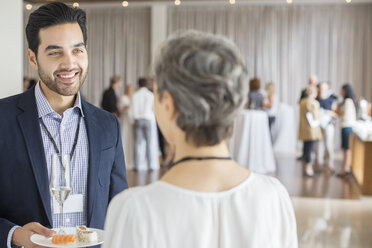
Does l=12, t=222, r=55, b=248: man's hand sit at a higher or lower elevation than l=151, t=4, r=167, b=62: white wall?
lower

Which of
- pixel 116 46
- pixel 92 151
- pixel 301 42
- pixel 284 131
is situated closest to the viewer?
pixel 92 151

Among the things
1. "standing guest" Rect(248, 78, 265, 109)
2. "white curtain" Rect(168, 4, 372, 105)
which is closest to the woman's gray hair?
"standing guest" Rect(248, 78, 265, 109)

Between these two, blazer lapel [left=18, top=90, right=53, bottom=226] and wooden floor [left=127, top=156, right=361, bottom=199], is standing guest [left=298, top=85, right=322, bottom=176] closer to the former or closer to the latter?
wooden floor [left=127, top=156, right=361, bottom=199]

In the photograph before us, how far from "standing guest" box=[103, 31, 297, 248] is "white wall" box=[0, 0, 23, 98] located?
148cm

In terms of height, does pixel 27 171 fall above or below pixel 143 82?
below

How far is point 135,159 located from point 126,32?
6.36 metres

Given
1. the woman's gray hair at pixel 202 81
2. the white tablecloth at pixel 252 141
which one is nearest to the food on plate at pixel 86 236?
the woman's gray hair at pixel 202 81

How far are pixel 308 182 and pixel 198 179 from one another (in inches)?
313

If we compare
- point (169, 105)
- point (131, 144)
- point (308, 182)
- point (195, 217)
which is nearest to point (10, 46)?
point (169, 105)

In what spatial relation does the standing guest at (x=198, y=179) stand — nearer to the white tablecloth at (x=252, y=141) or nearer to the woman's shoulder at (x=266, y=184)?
the woman's shoulder at (x=266, y=184)

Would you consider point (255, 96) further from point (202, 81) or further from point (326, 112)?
point (202, 81)

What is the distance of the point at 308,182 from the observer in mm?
8875

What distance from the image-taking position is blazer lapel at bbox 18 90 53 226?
1899 millimetres

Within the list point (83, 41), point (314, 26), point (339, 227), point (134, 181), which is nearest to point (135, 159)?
point (134, 181)
